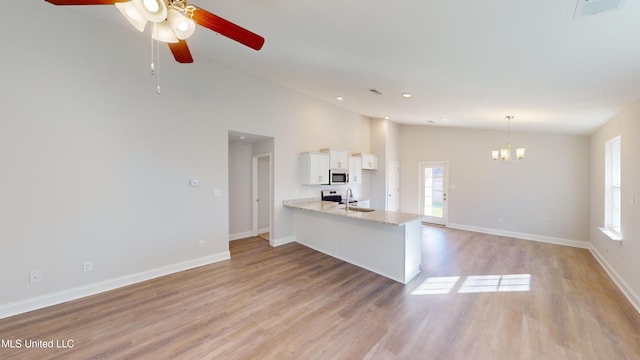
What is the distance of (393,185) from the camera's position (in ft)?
24.4

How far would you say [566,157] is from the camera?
17.0 feet

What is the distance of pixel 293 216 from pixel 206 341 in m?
3.24

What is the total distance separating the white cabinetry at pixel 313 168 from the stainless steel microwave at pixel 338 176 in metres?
0.18

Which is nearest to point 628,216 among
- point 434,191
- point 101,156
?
point 434,191

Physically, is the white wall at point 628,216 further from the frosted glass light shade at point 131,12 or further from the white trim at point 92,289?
the white trim at point 92,289

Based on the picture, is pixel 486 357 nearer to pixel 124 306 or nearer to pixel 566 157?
pixel 124 306

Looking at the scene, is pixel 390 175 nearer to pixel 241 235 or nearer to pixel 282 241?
pixel 282 241

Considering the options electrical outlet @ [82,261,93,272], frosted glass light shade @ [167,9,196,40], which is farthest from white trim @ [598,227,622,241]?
electrical outlet @ [82,261,93,272]

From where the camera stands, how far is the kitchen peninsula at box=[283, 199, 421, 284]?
3344 mm

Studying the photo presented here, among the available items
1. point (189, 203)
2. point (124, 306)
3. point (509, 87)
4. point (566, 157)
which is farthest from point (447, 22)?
point (566, 157)

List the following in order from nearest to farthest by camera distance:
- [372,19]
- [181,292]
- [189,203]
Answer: [372,19], [181,292], [189,203]

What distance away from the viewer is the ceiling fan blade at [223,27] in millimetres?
1560

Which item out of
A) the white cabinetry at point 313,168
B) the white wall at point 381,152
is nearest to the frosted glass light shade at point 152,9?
the white cabinetry at point 313,168

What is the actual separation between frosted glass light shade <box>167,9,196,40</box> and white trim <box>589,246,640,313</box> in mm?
5179
